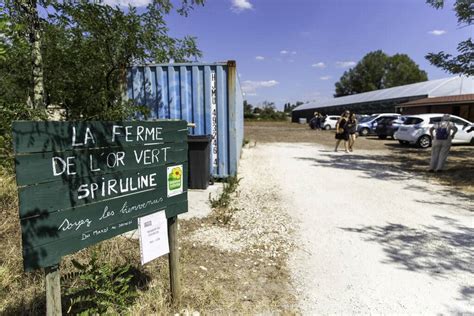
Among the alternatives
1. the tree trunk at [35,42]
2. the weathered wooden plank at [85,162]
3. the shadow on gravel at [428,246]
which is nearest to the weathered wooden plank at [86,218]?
the weathered wooden plank at [85,162]

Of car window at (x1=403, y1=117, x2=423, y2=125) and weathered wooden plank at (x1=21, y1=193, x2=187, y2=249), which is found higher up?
car window at (x1=403, y1=117, x2=423, y2=125)

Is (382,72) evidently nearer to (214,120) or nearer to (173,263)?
(214,120)

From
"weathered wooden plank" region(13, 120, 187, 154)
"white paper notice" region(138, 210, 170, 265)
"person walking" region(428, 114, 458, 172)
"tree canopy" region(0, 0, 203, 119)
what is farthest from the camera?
"person walking" region(428, 114, 458, 172)

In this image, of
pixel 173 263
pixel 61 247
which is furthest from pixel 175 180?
pixel 61 247

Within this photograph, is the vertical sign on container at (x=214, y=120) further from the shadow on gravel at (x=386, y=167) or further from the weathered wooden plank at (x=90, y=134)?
the weathered wooden plank at (x=90, y=134)

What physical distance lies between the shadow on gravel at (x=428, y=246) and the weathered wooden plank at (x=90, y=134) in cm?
288

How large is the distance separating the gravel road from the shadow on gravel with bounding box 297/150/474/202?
146 millimetres

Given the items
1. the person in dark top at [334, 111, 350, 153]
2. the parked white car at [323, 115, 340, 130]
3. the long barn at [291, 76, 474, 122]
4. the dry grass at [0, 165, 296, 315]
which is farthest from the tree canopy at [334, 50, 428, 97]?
the dry grass at [0, 165, 296, 315]

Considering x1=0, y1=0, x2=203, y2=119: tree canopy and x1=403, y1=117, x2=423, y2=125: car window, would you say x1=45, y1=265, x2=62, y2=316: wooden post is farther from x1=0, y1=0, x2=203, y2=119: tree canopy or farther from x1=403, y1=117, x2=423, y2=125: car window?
x1=403, y1=117, x2=423, y2=125: car window

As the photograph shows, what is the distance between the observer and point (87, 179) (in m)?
2.08

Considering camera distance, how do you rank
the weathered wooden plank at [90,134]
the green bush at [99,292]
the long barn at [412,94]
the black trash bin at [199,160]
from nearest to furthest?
the weathered wooden plank at [90,134] < the green bush at [99,292] < the black trash bin at [199,160] < the long barn at [412,94]

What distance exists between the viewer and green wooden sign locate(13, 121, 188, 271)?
71.2 inches

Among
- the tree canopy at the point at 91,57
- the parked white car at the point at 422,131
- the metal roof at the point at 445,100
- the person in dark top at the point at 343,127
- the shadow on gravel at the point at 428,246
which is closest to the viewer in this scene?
the shadow on gravel at the point at 428,246

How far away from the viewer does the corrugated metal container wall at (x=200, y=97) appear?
6.99 meters
